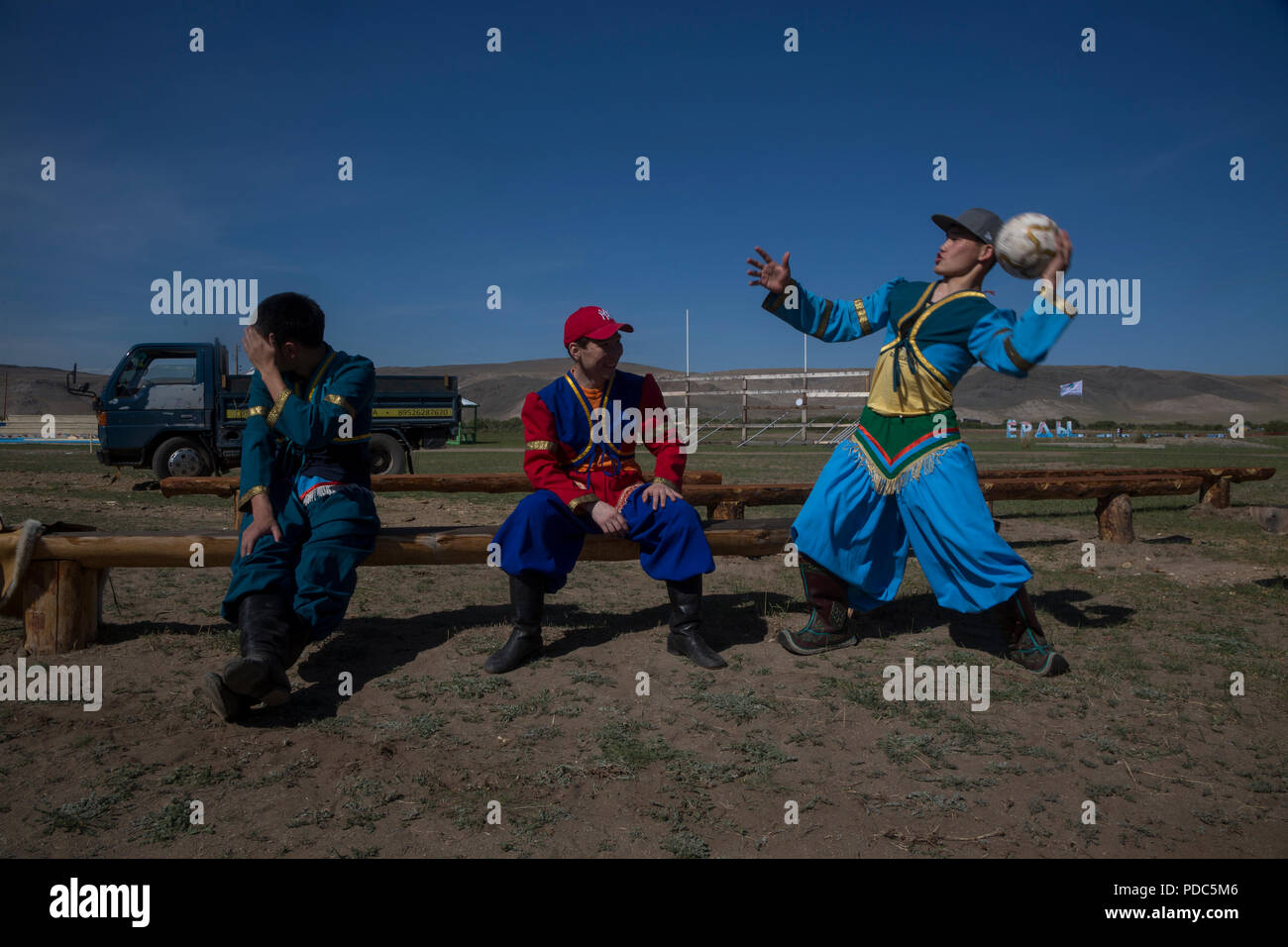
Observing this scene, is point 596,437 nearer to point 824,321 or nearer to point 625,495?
point 625,495

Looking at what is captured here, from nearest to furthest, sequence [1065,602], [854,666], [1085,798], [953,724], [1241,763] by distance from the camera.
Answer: [1085,798] < [1241,763] < [953,724] < [854,666] < [1065,602]

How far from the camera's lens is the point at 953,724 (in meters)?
2.88

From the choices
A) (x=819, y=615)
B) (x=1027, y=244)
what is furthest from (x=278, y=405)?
(x=1027, y=244)

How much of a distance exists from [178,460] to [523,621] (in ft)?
38.0

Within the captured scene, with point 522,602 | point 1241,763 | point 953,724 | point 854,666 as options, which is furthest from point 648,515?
point 1241,763

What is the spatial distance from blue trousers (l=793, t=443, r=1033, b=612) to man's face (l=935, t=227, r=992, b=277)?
0.79 meters

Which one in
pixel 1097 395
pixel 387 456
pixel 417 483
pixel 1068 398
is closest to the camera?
pixel 417 483

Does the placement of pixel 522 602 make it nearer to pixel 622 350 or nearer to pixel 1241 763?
pixel 622 350

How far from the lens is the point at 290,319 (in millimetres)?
3398

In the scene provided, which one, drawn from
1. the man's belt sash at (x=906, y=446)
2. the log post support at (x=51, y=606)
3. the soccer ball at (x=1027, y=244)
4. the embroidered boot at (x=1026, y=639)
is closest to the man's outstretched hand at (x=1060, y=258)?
the soccer ball at (x=1027, y=244)

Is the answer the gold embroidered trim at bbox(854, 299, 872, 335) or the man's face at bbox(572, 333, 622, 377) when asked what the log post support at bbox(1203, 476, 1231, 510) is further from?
the man's face at bbox(572, 333, 622, 377)

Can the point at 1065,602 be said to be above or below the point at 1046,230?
below
